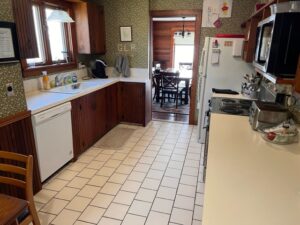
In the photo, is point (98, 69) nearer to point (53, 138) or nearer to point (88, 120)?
point (88, 120)

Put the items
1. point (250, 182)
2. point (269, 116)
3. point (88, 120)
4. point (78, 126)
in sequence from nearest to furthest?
1. point (250, 182)
2. point (269, 116)
3. point (78, 126)
4. point (88, 120)

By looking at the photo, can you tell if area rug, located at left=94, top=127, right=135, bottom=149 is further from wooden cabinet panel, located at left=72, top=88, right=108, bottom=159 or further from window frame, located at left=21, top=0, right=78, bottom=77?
window frame, located at left=21, top=0, right=78, bottom=77

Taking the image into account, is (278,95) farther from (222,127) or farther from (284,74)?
(284,74)

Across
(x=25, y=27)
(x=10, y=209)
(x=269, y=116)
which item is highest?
(x=25, y=27)

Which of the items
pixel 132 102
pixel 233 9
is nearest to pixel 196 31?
pixel 233 9

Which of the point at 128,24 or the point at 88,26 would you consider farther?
the point at 128,24

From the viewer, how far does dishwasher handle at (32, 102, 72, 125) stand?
214cm

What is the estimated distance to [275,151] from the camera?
1.44 m

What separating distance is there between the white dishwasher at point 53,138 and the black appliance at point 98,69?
5.20 feet

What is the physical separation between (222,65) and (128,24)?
1.90m

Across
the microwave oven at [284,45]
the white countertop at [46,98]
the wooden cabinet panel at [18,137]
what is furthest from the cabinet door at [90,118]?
the microwave oven at [284,45]

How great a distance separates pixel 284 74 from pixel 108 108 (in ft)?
9.38

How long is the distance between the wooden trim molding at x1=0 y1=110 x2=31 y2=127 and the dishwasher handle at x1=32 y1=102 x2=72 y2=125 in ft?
0.30

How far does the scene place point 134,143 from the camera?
136 inches
